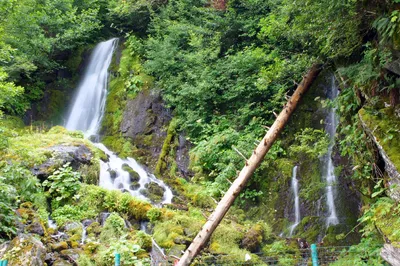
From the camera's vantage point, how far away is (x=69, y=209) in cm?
907

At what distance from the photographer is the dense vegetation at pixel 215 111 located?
5.87m

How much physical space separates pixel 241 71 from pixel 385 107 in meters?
7.31

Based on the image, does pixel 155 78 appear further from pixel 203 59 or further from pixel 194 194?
pixel 194 194

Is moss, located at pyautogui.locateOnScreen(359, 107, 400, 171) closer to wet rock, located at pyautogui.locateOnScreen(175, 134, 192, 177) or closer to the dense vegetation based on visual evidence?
the dense vegetation

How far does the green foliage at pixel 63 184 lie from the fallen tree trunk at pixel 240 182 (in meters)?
4.44

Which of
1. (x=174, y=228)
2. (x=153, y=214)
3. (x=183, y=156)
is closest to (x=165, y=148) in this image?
(x=183, y=156)

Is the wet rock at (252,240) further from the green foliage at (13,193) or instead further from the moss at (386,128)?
the green foliage at (13,193)

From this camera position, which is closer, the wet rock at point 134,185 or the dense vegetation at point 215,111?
the dense vegetation at point 215,111

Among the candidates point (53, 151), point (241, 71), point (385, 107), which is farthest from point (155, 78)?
point (385, 107)

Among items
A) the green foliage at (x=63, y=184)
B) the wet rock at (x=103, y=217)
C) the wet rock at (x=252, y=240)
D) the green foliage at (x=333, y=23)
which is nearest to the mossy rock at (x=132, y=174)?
the green foliage at (x=63, y=184)

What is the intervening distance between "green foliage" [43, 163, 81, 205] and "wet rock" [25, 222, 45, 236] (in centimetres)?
211

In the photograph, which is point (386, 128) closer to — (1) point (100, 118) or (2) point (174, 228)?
(2) point (174, 228)

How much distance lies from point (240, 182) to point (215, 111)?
6218 millimetres

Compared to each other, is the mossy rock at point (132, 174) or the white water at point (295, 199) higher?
the mossy rock at point (132, 174)
